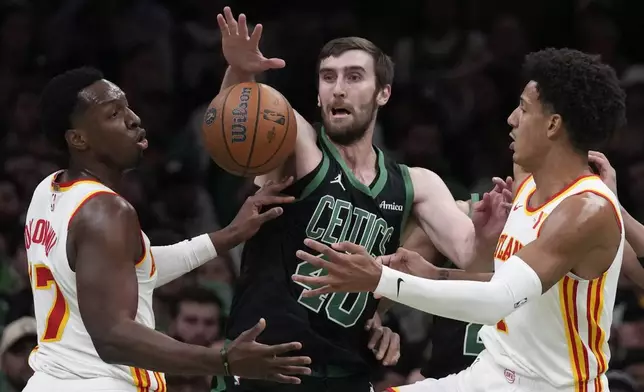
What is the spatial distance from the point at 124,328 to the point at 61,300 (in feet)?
1.17

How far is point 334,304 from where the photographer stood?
5242 millimetres

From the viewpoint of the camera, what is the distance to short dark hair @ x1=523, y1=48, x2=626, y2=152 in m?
4.29

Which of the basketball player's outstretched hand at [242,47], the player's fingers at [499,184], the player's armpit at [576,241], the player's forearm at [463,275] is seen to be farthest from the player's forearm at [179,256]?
the player's armpit at [576,241]

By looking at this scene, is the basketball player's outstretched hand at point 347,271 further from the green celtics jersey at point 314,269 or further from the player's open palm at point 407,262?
the green celtics jersey at point 314,269

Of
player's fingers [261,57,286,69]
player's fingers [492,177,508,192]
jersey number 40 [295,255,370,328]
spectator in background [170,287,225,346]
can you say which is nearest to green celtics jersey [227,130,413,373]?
jersey number 40 [295,255,370,328]

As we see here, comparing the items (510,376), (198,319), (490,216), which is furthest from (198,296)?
(510,376)

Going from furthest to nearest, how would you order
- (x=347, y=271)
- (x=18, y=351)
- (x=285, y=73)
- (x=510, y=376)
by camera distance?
(x=285, y=73) < (x=18, y=351) < (x=510, y=376) < (x=347, y=271)

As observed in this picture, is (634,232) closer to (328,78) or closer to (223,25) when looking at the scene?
(328,78)

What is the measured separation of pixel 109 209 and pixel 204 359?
629 mm

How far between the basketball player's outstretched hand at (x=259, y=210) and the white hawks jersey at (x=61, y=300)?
0.77m

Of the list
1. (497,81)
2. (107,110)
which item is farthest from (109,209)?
(497,81)

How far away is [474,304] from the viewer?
4039mm

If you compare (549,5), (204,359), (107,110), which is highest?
(549,5)

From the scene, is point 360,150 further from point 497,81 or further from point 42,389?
point 497,81
